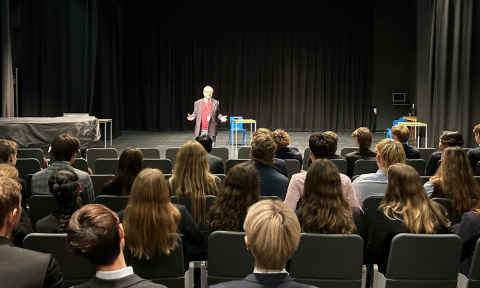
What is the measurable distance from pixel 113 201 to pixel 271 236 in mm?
2186

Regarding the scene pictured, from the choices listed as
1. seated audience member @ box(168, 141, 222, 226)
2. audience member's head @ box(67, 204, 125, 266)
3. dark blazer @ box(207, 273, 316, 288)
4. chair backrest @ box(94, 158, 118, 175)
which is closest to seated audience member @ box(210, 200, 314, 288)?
dark blazer @ box(207, 273, 316, 288)

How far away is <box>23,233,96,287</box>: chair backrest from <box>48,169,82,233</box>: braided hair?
33 centimetres

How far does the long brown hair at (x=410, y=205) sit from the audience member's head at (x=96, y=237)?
1726mm

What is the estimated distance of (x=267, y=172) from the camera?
405 centimetres

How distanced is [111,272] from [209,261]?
1.06 metres

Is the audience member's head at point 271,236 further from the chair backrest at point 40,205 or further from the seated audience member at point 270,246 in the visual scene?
the chair backrest at point 40,205

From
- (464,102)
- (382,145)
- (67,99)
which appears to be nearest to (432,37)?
(464,102)

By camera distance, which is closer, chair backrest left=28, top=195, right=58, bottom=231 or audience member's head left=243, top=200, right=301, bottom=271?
audience member's head left=243, top=200, right=301, bottom=271

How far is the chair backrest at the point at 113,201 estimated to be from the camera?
3.53 m

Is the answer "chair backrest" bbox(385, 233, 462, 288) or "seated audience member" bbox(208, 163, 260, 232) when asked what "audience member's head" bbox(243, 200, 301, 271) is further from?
"seated audience member" bbox(208, 163, 260, 232)

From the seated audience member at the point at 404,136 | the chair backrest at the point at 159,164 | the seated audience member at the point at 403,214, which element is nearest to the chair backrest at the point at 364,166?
the seated audience member at the point at 404,136

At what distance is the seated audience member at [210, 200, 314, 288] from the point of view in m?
1.61

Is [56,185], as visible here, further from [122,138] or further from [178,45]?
[178,45]

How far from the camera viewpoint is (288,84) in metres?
16.7
